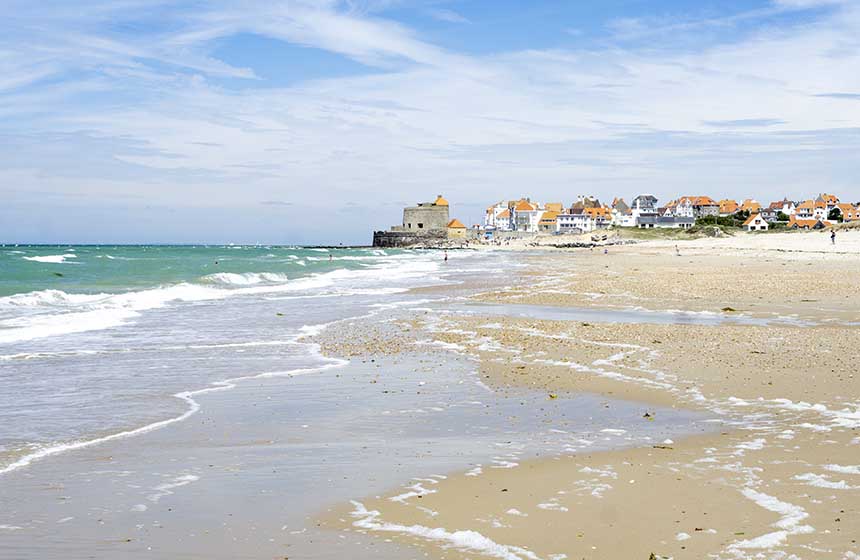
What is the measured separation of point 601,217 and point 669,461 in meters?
161

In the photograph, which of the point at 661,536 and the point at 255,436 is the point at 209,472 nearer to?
the point at 255,436

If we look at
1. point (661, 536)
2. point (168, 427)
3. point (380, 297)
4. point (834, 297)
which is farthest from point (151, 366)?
point (834, 297)

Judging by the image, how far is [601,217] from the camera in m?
163

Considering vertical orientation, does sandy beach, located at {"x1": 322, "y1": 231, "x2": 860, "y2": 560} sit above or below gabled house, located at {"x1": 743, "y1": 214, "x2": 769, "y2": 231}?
below

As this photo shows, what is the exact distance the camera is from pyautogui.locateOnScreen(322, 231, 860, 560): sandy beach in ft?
16.4

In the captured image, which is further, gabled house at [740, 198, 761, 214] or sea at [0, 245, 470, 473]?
gabled house at [740, 198, 761, 214]

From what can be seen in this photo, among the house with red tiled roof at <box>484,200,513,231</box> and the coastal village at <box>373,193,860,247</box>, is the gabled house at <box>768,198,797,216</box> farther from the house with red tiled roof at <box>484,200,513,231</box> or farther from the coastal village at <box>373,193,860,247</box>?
the house with red tiled roof at <box>484,200,513,231</box>

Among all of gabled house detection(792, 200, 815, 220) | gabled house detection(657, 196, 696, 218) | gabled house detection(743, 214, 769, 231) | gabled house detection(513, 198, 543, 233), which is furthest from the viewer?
gabled house detection(657, 196, 696, 218)

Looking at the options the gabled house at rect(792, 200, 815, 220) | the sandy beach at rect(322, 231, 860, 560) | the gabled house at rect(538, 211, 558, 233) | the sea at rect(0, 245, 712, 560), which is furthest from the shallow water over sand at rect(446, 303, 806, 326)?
the gabled house at rect(792, 200, 815, 220)

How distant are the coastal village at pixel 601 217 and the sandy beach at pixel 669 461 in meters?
121

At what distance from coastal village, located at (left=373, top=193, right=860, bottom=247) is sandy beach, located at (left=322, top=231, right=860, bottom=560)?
121497 millimetres

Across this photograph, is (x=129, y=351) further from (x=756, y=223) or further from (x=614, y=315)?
(x=756, y=223)

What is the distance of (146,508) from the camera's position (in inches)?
224

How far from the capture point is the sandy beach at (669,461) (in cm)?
499
